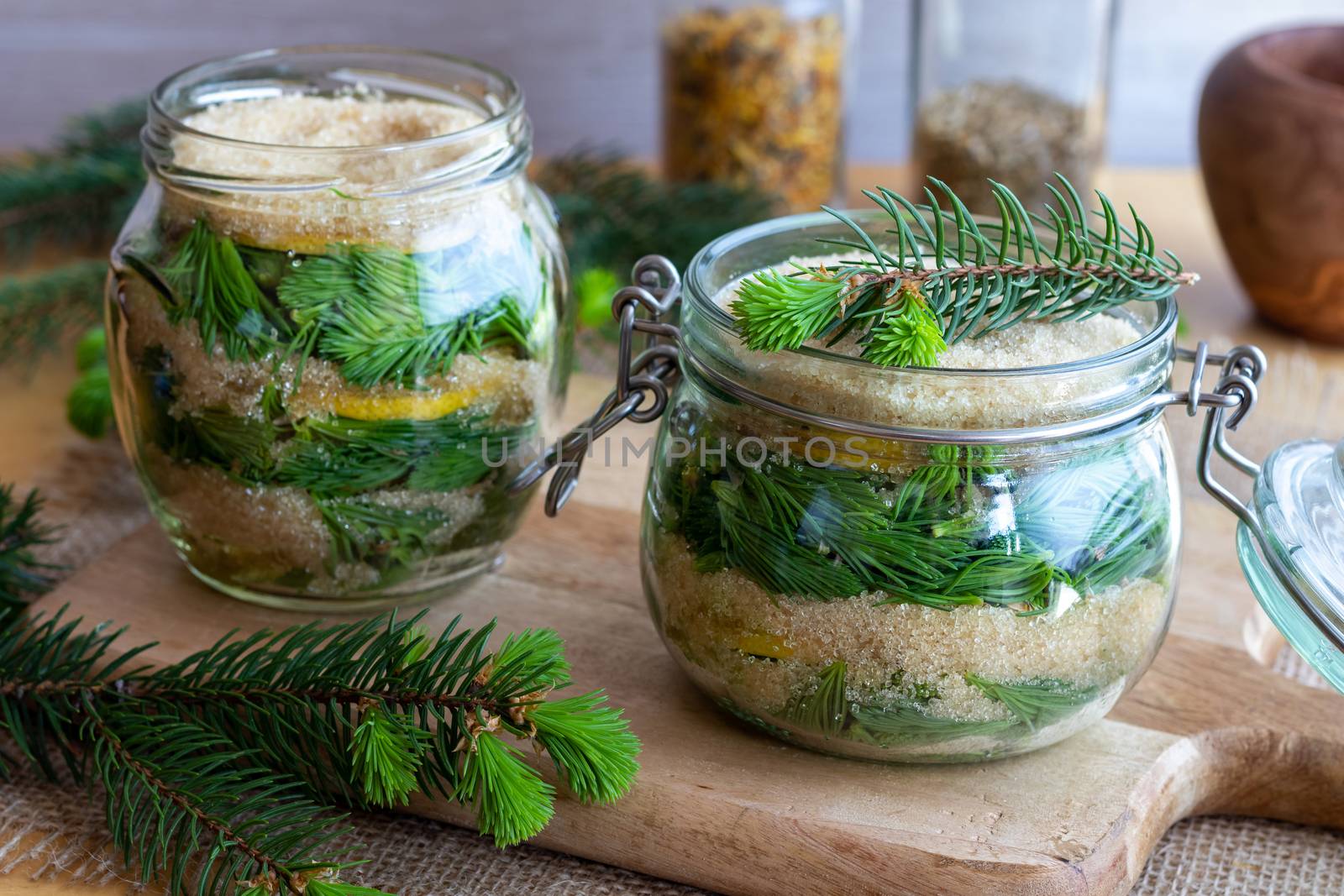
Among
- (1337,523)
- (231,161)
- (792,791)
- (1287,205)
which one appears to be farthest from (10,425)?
(1287,205)

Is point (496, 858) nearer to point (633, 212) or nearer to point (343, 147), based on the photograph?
point (343, 147)

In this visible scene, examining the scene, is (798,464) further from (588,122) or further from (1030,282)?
(588,122)

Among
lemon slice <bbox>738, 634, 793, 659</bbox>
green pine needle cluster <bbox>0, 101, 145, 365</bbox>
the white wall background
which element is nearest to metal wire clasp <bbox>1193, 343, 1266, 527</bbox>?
lemon slice <bbox>738, 634, 793, 659</bbox>

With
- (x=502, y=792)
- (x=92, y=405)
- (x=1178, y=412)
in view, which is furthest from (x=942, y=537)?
(x=92, y=405)

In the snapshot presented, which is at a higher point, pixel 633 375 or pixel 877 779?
pixel 633 375

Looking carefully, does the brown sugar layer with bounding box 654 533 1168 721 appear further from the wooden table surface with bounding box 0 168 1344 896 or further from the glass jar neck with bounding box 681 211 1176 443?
the wooden table surface with bounding box 0 168 1344 896
